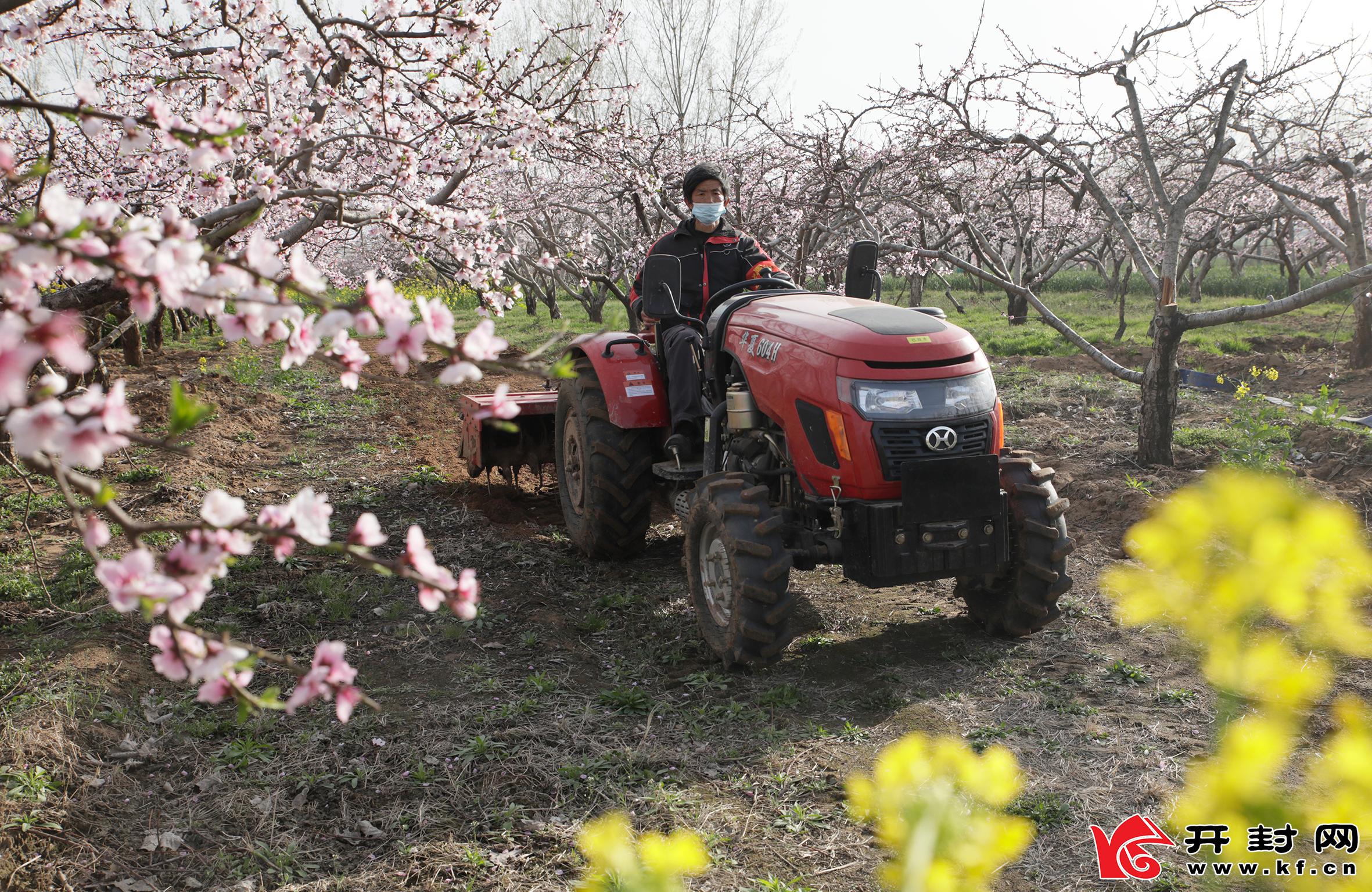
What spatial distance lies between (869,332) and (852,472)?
535 mm

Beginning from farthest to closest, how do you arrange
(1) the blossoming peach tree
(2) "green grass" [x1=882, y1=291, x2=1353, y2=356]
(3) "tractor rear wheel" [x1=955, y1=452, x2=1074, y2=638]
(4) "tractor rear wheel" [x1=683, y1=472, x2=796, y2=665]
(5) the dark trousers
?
(2) "green grass" [x1=882, y1=291, x2=1353, y2=356] → (5) the dark trousers → (3) "tractor rear wheel" [x1=955, y1=452, x2=1074, y2=638] → (4) "tractor rear wheel" [x1=683, y1=472, x2=796, y2=665] → (1) the blossoming peach tree

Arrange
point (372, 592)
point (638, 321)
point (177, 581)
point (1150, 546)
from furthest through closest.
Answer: point (638, 321), point (372, 592), point (177, 581), point (1150, 546)

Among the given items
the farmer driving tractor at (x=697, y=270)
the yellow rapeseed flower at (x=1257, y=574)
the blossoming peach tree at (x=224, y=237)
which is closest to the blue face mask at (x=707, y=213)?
the farmer driving tractor at (x=697, y=270)

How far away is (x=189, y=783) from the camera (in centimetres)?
296

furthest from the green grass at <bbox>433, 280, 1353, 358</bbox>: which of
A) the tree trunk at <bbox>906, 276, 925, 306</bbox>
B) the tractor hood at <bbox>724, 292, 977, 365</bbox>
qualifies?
the tractor hood at <bbox>724, 292, 977, 365</bbox>

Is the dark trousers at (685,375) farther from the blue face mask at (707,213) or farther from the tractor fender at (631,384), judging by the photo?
the blue face mask at (707,213)

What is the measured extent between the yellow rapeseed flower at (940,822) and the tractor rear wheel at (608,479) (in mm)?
4164

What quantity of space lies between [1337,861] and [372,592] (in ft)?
14.2

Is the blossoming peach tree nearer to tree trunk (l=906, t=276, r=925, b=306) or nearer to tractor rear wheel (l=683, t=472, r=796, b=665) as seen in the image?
tractor rear wheel (l=683, t=472, r=796, b=665)

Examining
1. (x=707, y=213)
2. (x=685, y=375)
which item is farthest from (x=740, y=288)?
(x=685, y=375)

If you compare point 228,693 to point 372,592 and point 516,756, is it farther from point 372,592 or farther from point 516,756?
point 372,592

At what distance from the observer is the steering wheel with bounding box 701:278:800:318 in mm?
4605

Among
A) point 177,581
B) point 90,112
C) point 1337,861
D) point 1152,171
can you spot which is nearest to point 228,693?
point 177,581

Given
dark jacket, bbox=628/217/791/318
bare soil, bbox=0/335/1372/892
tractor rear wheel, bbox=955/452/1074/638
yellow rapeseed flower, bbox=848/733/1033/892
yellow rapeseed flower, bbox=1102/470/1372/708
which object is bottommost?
bare soil, bbox=0/335/1372/892
